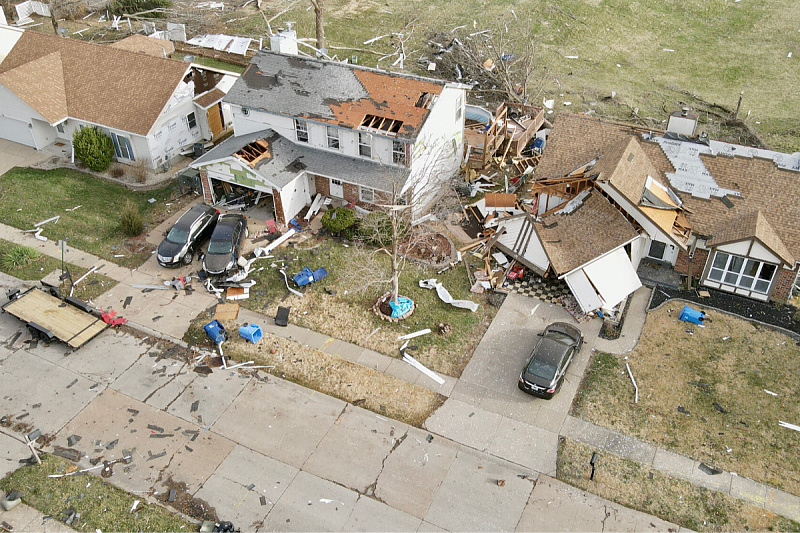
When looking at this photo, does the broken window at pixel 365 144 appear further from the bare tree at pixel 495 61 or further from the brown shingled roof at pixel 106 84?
the bare tree at pixel 495 61

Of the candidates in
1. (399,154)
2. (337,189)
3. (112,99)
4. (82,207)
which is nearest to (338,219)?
(337,189)

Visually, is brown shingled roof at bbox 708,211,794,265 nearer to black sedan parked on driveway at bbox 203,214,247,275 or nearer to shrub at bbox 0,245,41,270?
black sedan parked on driveway at bbox 203,214,247,275

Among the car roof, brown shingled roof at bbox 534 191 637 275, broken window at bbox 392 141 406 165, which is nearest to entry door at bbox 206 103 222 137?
broken window at bbox 392 141 406 165

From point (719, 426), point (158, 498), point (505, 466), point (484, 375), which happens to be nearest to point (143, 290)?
point (158, 498)

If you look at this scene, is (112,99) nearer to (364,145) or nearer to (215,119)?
(215,119)

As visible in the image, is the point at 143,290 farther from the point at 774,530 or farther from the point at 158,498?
the point at 774,530
